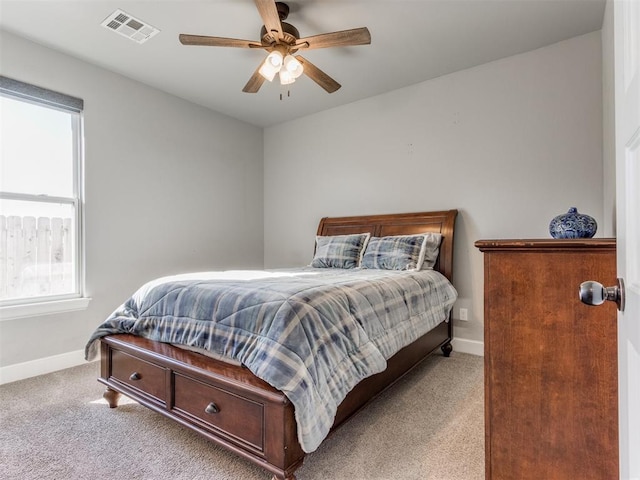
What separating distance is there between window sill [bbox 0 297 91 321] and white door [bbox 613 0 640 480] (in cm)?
354

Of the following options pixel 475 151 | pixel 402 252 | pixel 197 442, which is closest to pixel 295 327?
pixel 197 442

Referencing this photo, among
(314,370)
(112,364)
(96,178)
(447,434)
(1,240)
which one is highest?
(96,178)

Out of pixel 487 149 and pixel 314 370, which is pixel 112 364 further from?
pixel 487 149

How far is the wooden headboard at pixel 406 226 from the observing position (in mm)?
3197

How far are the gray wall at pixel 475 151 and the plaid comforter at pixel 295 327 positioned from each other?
4.63 ft

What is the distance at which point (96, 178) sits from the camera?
123 inches

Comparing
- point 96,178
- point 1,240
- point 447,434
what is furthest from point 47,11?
point 447,434

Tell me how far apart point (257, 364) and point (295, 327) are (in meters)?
0.23

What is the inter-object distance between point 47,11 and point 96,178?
4.20 ft

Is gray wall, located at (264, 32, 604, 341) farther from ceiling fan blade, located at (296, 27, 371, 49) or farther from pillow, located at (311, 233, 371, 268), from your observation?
ceiling fan blade, located at (296, 27, 371, 49)

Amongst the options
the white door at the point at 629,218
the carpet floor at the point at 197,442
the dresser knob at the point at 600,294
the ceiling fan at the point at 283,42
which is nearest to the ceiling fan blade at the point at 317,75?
the ceiling fan at the point at 283,42

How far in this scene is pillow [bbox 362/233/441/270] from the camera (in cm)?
306

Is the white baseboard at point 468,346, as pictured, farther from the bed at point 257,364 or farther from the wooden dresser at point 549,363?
the wooden dresser at point 549,363

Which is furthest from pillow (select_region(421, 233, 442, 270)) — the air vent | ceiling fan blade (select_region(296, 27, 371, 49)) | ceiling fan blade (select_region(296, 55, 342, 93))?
the air vent
